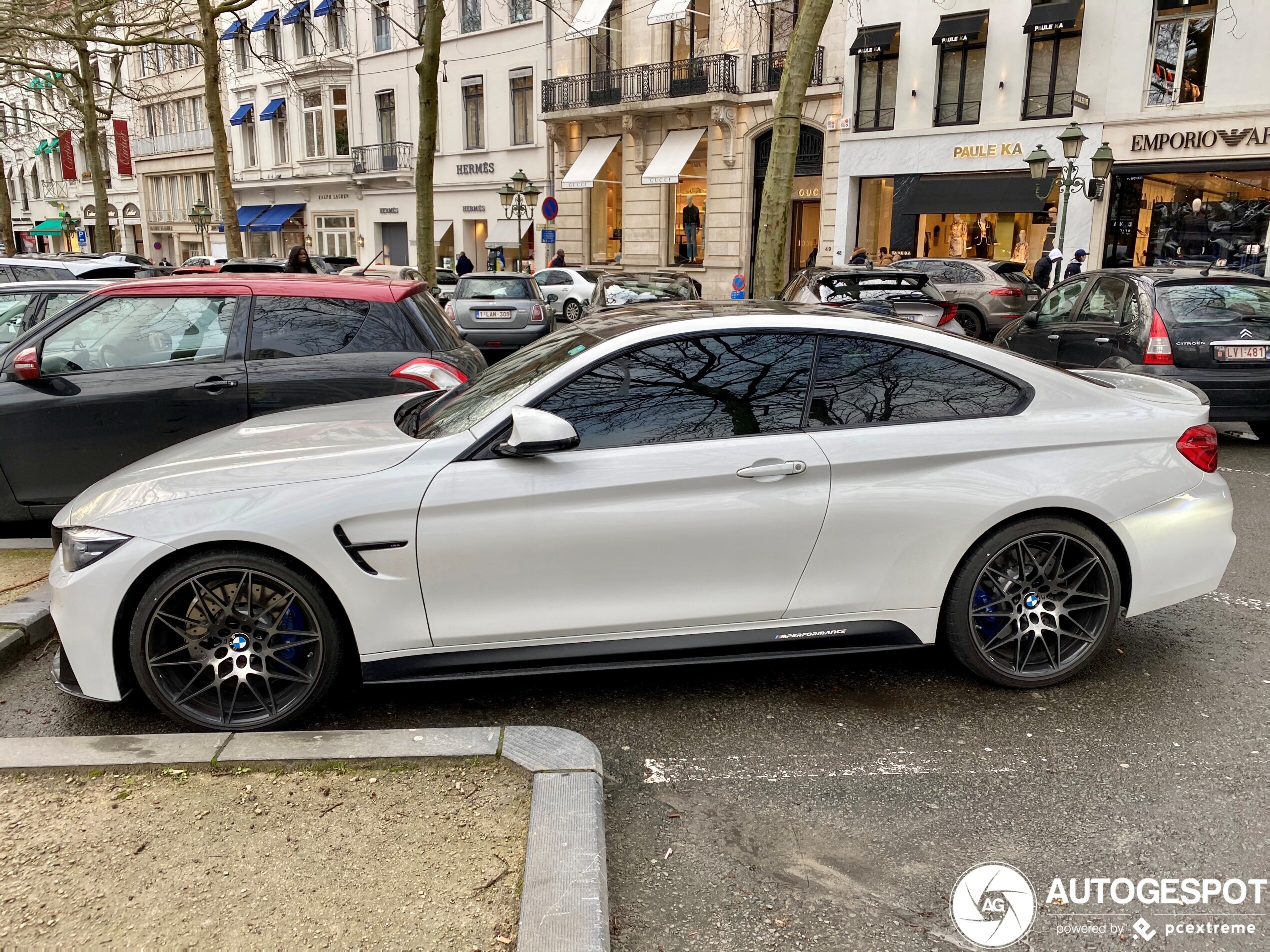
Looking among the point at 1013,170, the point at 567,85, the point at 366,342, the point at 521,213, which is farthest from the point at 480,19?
the point at 366,342

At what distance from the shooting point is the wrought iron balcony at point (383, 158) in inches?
1574

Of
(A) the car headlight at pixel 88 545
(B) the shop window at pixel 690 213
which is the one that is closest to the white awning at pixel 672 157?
(B) the shop window at pixel 690 213

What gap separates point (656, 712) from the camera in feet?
12.7

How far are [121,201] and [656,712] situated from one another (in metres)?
67.5

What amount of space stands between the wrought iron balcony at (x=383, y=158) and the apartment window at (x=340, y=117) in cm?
135

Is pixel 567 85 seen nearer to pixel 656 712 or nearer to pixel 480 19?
pixel 480 19

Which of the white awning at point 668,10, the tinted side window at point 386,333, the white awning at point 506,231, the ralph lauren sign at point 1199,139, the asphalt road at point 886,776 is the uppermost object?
the white awning at point 668,10

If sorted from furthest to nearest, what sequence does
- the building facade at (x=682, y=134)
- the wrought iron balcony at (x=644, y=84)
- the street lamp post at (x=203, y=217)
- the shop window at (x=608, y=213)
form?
the street lamp post at (x=203, y=217), the shop window at (x=608, y=213), the wrought iron balcony at (x=644, y=84), the building facade at (x=682, y=134)

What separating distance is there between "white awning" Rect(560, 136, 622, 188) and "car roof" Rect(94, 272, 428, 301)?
93.8 feet

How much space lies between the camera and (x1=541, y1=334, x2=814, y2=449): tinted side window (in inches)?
144

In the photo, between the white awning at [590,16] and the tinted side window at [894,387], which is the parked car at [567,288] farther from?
the tinted side window at [894,387]

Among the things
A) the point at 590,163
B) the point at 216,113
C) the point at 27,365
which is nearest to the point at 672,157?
the point at 590,163

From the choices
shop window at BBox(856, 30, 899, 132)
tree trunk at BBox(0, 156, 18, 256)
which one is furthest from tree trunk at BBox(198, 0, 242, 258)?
shop window at BBox(856, 30, 899, 132)

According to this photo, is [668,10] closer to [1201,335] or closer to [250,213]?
[1201,335]
